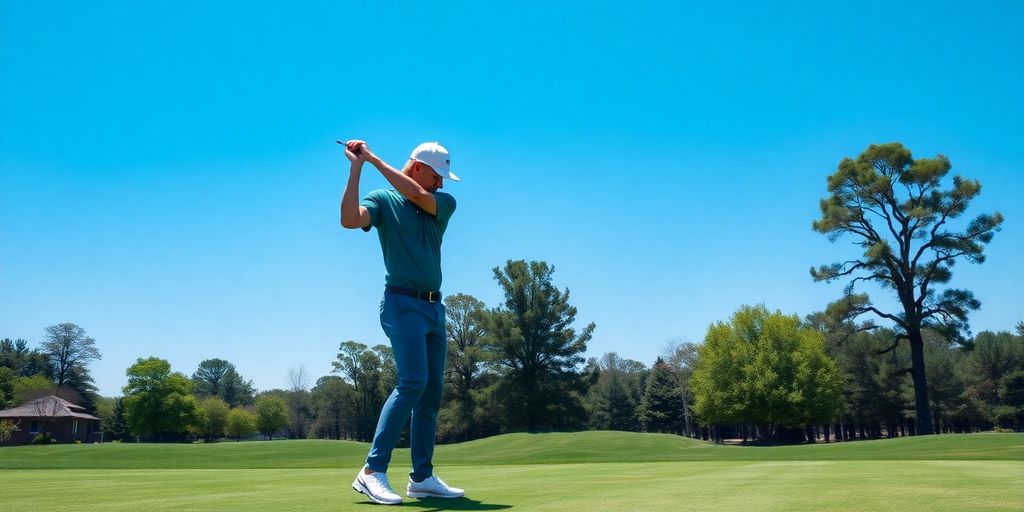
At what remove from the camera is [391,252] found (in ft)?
14.9

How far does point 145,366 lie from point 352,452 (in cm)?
4663

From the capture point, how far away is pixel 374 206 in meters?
4.54

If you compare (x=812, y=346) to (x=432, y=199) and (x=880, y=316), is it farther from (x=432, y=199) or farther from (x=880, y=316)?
(x=432, y=199)

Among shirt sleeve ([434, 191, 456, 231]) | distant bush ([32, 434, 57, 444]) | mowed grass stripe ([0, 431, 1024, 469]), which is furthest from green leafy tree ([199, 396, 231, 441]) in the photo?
shirt sleeve ([434, 191, 456, 231])

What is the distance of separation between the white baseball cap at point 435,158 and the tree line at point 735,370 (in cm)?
3538

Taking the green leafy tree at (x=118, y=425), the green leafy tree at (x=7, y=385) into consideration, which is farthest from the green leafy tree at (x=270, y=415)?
the green leafy tree at (x=7, y=385)

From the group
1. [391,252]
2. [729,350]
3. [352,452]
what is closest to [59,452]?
[352,452]

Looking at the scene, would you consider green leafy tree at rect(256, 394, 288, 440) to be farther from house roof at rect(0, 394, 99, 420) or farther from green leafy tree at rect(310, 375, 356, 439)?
house roof at rect(0, 394, 99, 420)

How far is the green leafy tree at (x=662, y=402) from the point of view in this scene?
80.6m

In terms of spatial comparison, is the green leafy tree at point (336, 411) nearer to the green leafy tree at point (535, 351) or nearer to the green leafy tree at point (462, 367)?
the green leafy tree at point (462, 367)

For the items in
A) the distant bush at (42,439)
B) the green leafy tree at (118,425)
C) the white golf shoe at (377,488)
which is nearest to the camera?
the white golf shoe at (377,488)

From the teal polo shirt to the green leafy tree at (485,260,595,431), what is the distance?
169 ft

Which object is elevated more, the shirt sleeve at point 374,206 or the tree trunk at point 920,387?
the shirt sleeve at point 374,206

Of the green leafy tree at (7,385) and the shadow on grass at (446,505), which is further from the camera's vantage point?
the green leafy tree at (7,385)
